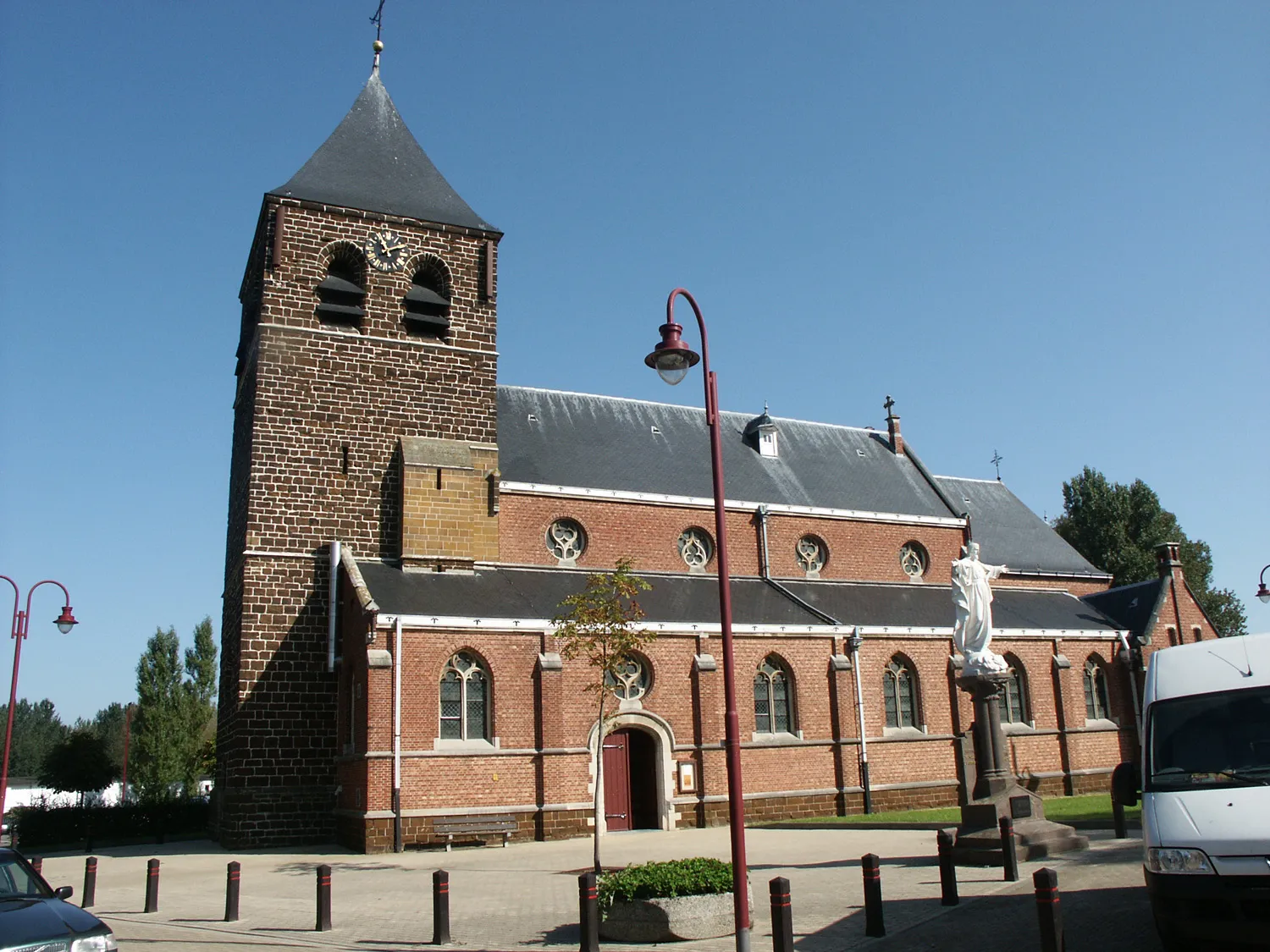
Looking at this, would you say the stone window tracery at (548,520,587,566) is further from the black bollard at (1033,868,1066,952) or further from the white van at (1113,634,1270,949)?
the black bollard at (1033,868,1066,952)

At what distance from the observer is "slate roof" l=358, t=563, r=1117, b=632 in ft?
74.1

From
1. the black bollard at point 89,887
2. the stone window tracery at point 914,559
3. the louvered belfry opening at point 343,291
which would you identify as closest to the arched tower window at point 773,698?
the stone window tracery at point 914,559

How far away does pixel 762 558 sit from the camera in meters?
Answer: 28.8

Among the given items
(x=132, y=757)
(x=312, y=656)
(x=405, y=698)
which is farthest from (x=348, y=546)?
(x=132, y=757)

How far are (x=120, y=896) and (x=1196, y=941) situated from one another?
14.6 meters

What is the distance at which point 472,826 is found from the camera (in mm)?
20406

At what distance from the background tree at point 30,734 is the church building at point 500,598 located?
8308cm

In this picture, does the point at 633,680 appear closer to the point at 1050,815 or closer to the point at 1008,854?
the point at 1050,815

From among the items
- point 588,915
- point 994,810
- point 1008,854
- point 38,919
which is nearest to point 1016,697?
point 994,810

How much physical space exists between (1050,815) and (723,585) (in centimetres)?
1456

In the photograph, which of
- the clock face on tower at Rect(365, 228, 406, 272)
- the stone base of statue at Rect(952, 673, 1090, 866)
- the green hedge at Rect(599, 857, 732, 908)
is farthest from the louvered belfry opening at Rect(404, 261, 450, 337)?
the green hedge at Rect(599, 857, 732, 908)

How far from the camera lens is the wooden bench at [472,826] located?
66.3 feet

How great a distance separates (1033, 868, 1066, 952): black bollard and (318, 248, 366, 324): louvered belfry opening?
70.9 ft

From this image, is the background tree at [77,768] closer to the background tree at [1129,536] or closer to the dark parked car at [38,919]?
the dark parked car at [38,919]
